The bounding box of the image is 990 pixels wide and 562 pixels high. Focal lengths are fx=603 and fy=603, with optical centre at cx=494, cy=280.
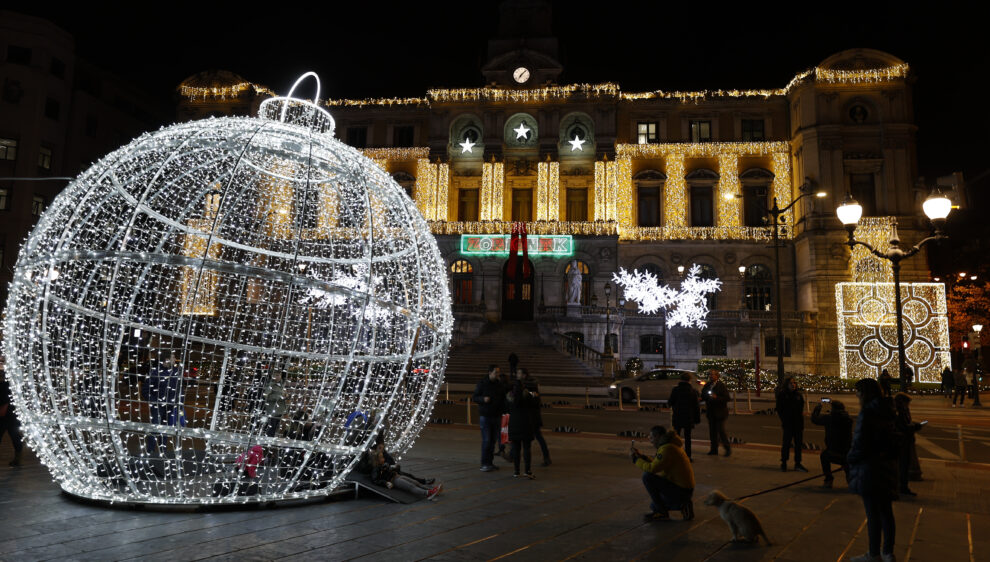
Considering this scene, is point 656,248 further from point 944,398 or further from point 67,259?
point 67,259

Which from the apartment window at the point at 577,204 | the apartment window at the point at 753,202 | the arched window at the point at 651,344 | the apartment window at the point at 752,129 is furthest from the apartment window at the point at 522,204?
the apartment window at the point at 752,129

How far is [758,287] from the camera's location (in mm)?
37688

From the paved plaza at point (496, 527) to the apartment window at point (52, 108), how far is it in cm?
3804

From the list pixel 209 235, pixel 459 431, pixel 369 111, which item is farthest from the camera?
pixel 369 111

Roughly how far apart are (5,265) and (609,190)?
118 ft

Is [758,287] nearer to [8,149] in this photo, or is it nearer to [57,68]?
[8,149]

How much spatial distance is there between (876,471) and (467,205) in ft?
122

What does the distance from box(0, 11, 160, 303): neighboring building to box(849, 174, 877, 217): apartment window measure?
45952 mm

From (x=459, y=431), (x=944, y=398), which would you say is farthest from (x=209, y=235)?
(x=944, y=398)

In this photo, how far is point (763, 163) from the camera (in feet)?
129

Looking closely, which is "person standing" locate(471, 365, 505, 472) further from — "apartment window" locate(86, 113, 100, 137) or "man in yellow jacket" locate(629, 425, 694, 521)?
"apartment window" locate(86, 113, 100, 137)

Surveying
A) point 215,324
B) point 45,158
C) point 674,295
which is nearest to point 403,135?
point 674,295

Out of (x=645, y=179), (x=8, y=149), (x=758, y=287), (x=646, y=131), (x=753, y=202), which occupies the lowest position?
(x=758, y=287)

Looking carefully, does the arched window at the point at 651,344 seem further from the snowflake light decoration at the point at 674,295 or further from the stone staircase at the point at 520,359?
the stone staircase at the point at 520,359
